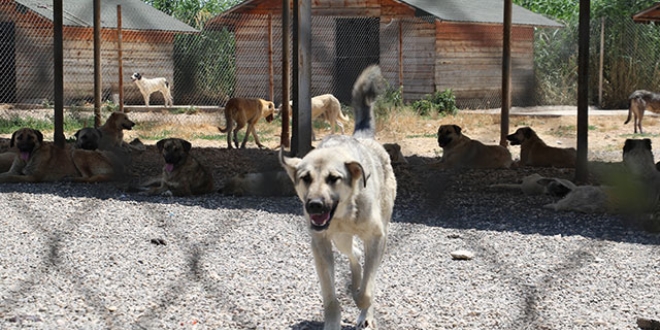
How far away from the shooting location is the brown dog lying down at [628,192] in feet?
25.6

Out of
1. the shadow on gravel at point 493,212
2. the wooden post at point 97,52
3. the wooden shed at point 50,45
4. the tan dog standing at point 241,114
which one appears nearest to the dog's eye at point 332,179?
the shadow on gravel at point 493,212

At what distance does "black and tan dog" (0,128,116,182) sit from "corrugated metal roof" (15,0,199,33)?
33.6 feet

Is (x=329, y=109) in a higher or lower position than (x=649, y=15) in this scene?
lower

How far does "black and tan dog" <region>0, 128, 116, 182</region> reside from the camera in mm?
9766

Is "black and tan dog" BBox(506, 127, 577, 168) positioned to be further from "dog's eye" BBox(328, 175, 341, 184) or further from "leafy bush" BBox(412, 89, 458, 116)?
"leafy bush" BBox(412, 89, 458, 116)

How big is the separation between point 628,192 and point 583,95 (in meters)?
1.35

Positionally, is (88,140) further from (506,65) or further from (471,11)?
(471,11)

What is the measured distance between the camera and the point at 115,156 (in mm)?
10148

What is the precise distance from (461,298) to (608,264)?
1.41m

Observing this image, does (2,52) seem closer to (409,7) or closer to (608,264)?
(409,7)

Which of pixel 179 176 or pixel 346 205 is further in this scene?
pixel 179 176

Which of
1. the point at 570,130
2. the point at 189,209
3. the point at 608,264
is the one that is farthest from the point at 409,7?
the point at 608,264

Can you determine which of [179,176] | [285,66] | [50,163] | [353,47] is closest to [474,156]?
[285,66]

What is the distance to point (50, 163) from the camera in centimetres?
988
